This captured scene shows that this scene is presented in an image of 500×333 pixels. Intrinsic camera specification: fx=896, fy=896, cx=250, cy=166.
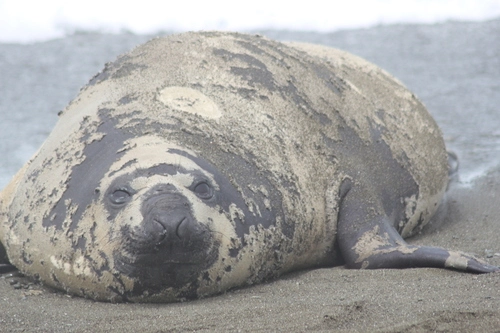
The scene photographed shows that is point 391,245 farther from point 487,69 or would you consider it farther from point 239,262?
point 487,69

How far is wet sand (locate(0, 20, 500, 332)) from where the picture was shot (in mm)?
3354

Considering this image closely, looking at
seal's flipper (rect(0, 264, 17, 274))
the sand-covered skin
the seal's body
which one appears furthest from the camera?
seal's flipper (rect(0, 264, 17, 274))

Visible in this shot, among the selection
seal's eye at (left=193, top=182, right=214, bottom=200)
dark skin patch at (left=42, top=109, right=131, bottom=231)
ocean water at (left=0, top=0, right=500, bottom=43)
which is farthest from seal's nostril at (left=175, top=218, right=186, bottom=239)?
ocean water at (left=0, top=0, right=500, bottom=43)

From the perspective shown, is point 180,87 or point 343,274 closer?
point 343,274

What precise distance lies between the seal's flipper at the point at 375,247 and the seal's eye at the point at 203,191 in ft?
3.37

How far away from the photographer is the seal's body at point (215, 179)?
3.81 meters

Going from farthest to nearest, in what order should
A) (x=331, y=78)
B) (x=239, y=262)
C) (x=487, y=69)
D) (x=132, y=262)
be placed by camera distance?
(x=487, y=69) < (x=331, y=78) < (x=239, y=262) < (x=132, y=262)

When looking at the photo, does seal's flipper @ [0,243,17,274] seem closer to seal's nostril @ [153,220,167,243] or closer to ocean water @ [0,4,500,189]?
seal's nostril @ [153,220,167,243]

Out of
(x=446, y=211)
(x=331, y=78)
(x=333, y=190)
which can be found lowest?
(x=446, y=211)

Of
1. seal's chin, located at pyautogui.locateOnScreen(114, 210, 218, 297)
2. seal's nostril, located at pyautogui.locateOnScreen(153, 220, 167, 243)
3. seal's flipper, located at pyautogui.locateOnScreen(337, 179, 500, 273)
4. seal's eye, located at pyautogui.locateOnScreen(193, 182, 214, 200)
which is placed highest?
seal's eye, located at pyautogui.locateOnScreen(193, 182, 214, 200)

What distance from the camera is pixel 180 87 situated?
4.71 meters

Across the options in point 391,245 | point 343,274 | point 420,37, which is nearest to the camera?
point 343,274

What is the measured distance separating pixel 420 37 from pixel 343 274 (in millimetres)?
8864

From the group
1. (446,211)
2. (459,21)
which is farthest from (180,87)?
(459,21)
